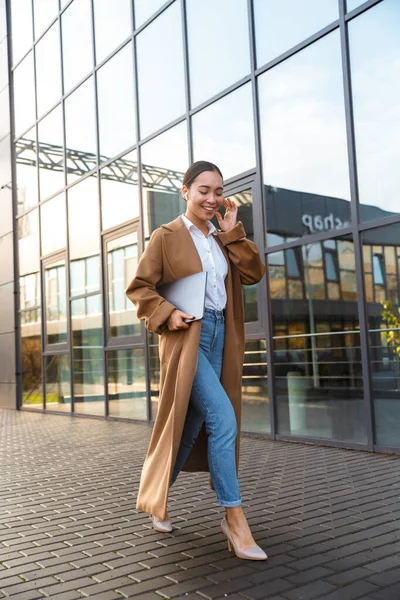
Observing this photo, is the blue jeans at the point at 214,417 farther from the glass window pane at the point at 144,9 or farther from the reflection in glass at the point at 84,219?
the reflection in glass at the point at 84,219

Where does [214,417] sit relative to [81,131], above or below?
below

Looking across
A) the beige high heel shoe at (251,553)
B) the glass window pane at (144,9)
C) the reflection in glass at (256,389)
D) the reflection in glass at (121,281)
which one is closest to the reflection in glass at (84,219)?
the reflection in glass at (121,281)

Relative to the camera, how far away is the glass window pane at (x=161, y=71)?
30.5 ft

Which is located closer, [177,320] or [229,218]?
[177,320]

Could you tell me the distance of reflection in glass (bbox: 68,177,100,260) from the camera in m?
11.3

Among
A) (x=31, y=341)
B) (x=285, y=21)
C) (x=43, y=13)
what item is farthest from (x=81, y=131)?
(x=285, y=21)

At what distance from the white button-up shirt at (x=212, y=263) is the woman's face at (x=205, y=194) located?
3.7 inches

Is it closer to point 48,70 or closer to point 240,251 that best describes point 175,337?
point 240,251

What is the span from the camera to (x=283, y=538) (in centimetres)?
328

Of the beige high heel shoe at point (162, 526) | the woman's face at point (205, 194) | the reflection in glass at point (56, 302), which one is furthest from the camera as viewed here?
the reflection in glass at point (56, 302)

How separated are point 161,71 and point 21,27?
23.3 ft

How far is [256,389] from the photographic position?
7484 millimetres

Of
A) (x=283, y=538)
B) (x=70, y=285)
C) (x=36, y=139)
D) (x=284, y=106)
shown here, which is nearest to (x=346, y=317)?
(x=284, y=106)

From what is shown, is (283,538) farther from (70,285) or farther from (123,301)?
(70,285)
